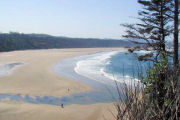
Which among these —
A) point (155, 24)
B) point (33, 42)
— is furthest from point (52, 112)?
point (33, 42)

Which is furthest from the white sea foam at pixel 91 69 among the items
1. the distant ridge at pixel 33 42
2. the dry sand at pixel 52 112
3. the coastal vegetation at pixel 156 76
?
the distant ridge at pixel 33 42

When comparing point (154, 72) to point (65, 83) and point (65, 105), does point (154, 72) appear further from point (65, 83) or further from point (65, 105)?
point (65, 83)

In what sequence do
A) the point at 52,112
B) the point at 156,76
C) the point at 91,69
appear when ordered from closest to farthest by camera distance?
the point at 156,76
the point at 52,112
the point at 91,69

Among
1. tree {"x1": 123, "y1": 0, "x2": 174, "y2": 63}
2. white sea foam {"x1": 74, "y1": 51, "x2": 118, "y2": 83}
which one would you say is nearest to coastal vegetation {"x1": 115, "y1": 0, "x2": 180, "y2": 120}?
tree {"x1": 123, "y1": 0, "x2": 174, "y2": 63}

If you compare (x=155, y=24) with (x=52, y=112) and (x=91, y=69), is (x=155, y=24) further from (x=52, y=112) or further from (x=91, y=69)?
(x=91, y=69)

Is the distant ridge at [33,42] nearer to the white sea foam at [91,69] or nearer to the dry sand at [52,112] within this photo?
the white sea foam at [91,69]

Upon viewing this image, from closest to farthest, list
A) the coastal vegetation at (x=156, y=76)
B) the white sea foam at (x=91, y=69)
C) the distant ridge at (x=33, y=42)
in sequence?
the coastal vegetation at (x=156, y=76) < the white sea foam at (x=91, y=69) < the distant ridge at (x=33, y=42)

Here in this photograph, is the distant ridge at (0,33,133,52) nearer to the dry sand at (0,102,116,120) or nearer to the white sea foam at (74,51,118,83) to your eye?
the white sea foam at (74,51,118,83)

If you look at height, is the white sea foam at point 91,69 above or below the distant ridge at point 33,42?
below

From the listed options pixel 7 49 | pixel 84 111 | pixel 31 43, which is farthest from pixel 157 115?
pixel 31 43
